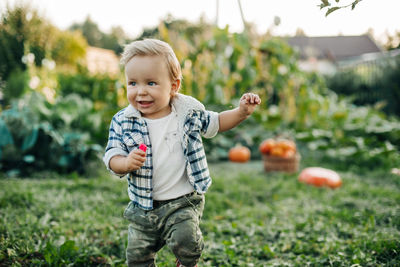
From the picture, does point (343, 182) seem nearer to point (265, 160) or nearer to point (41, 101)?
point (265, 160)

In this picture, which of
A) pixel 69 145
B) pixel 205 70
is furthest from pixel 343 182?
pixel 69 145

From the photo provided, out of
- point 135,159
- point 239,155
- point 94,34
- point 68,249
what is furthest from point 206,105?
point 94,34

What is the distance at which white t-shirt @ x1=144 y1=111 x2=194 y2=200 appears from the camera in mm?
1676

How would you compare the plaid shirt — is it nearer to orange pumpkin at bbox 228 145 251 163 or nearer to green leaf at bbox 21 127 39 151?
green leaf at bbox 21 127 39 151

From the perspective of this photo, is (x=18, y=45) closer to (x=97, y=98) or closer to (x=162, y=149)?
(x=97, y=98)

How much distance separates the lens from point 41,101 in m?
4.87

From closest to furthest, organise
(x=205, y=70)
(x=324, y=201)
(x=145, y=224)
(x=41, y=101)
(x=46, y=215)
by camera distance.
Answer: (x=145, y=224) → (x=46, y=215) → (x=324, y=201) → (x=41, y=101) → (x=205, y=70)

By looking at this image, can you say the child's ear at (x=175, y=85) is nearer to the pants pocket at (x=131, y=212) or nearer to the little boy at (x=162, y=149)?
the little boy at (x=162, y=149)

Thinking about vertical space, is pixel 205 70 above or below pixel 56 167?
above

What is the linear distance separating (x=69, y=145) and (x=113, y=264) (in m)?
2.63

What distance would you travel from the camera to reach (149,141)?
1661mm

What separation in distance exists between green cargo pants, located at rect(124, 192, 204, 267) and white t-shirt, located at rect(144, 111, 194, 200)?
0.16ft

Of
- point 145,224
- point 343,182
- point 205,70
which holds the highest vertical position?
point 205,70

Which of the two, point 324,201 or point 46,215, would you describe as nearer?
point 46,215
